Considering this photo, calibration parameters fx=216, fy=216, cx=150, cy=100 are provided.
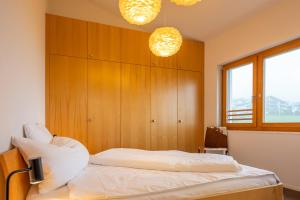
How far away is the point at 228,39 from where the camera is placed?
12.0 ft

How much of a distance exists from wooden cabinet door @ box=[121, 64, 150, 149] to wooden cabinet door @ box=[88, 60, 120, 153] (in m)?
0.10

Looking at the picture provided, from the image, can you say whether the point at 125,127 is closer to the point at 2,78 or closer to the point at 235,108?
the point at 235,108

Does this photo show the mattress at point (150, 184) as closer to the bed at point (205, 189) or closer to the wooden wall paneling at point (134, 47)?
the bed at point (205, 189)

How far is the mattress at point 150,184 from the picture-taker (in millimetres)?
1261

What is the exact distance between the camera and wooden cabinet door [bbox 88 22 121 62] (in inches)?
133

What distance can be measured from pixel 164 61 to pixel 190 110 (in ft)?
3.38

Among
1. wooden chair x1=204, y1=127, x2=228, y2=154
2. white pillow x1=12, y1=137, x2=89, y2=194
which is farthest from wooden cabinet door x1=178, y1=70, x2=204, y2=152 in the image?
white pillow x1=12, y1=137, x2=89, y2=194

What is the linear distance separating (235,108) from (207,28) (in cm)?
147

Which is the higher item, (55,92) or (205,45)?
(205,45)

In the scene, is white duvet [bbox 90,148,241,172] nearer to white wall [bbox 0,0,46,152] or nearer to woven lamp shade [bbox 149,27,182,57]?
white wall [bbox 0,0,46,152]

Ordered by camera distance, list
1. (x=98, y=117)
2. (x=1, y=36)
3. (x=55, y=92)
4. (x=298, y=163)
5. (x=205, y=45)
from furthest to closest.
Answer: (x=205, y=45) < (x=98, y=117) < (x=55, y=92) < (x=298, y=163) < (x=1, y=36)

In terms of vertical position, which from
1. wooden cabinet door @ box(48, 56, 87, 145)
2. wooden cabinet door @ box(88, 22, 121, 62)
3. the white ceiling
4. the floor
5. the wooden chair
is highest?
the white ceiling

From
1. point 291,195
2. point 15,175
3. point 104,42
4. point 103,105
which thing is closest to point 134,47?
point 104,42

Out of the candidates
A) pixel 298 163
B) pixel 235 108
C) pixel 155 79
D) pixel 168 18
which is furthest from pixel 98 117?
pixel 298 163
